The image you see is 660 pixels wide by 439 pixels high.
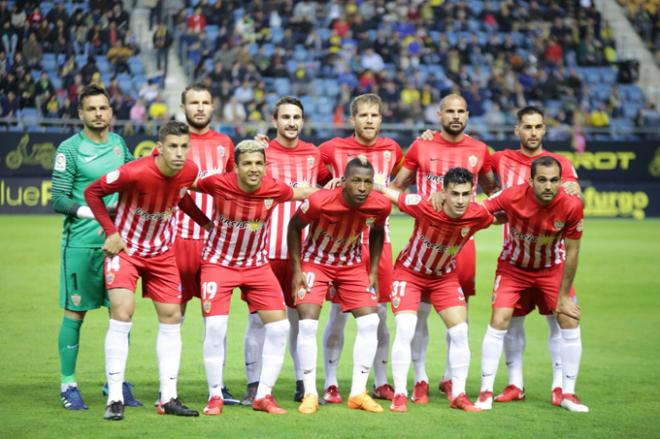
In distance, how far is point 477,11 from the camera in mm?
30953

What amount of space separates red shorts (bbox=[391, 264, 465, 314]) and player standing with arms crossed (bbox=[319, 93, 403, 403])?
400mm

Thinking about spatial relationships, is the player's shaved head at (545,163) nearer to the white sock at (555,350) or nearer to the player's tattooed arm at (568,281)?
the player's tattooed arm at (568,281)

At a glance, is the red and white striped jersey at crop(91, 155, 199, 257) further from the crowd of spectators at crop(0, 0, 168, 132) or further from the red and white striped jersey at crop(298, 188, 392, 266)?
the crowd of spectators at crop(0, 0, 168, 132)

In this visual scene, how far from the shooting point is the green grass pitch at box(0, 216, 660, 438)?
710 cm

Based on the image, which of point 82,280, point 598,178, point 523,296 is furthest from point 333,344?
point 598,178

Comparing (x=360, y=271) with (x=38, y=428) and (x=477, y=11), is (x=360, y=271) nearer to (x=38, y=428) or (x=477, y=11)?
(x=38, y=428)

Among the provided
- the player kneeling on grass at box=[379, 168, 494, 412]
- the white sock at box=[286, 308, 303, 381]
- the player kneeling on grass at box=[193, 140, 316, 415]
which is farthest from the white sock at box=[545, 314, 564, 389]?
the player kneeling on grass at box=[193, 140, 316, 415]

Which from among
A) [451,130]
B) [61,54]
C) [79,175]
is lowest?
[79,175]

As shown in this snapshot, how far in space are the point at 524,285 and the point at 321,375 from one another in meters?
2.17

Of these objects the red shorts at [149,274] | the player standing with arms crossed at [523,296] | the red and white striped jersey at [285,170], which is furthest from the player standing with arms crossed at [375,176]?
the red shorts at [149,274]

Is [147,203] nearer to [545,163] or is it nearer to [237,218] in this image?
[237,218]

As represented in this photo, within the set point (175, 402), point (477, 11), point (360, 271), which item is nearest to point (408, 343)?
point (360, 271)

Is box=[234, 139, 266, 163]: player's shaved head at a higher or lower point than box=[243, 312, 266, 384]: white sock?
higher

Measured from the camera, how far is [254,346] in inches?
327
